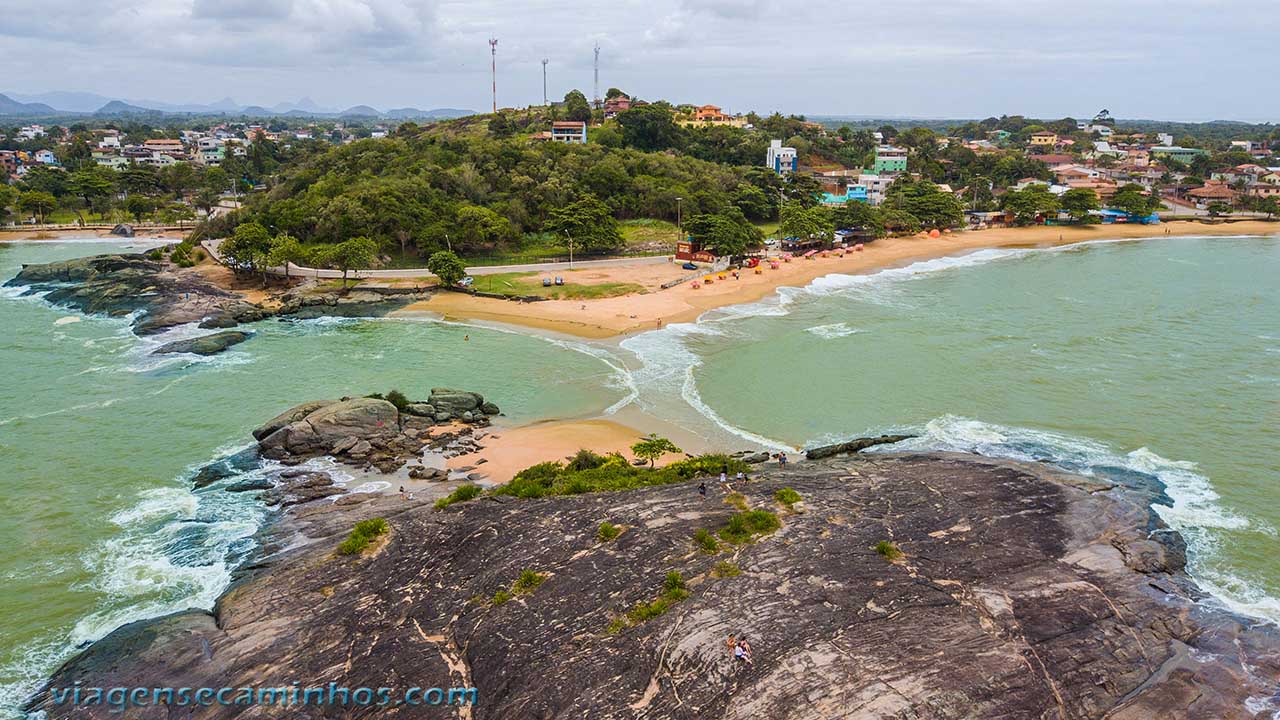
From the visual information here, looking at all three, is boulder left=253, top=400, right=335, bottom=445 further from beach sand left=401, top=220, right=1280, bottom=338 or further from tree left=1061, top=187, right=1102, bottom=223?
tree left=1061, top=187, right=1102, bottom=223

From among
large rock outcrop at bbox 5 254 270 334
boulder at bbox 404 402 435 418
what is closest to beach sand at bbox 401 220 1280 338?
Result: large rock outcrop at bbox 5 254 270 334

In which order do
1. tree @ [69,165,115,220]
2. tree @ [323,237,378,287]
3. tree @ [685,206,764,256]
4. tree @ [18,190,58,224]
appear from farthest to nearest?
1. tree @ [69,165,115,220]
2. tree @ [18,190,58,224]
3. tree @ [685,206,764,256]
4. tree @ [323,237,378,287]

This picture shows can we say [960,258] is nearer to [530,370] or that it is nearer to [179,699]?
[530,370]

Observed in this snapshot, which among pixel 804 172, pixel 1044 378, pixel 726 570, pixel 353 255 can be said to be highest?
pixel 804 172

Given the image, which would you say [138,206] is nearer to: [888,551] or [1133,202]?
[888,551]

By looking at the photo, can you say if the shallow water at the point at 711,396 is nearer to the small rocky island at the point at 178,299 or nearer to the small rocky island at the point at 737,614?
the small rocky island at the point at 178,299

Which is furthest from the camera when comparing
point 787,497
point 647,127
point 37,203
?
point 647,127

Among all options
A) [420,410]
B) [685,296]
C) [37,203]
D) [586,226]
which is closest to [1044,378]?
[685,296]
